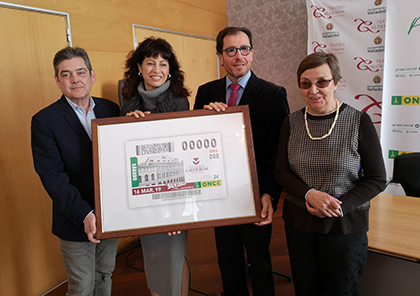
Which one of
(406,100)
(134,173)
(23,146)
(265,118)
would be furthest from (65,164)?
(406,100)

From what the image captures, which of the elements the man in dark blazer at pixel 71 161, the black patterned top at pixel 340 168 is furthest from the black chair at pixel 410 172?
the man in dark blazer at pixel 71 161

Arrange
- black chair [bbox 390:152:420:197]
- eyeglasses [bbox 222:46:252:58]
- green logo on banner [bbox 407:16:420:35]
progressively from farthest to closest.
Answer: green logo on banner [bbox 407:16:420:35], black chair [bbox 390:152:420:197], eyeglasses [bbox 222:46:252:58]

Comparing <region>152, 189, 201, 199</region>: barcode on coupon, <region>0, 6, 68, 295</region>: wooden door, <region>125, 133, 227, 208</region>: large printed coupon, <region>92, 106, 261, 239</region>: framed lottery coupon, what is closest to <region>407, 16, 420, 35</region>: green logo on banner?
<region>92, 106, 261, 239</region>: framed lottery coupon

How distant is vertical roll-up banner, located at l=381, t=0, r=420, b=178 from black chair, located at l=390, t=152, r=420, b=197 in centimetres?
160

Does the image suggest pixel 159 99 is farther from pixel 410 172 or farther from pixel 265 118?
pixel 410 172

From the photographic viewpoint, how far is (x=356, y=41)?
404cm

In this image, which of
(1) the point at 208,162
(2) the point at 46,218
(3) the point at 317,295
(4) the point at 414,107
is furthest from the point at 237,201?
(4) the point at 414,107

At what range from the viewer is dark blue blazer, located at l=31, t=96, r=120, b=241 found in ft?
5.31

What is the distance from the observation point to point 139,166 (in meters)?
1.60

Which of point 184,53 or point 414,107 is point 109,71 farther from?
point 414,107

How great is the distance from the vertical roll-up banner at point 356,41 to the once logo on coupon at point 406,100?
24 cm

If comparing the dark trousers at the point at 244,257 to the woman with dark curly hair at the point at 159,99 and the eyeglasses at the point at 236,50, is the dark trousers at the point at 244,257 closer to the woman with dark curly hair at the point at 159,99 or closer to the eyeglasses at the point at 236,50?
the woman with dark curly hair at the point at 159,99

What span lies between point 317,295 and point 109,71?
9.27ft

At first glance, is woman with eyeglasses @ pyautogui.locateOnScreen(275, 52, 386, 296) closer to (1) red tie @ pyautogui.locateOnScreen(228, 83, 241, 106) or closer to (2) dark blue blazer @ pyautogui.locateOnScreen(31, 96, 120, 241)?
(1) red tie @ pyautogui.locateOnScreen(228, 83, 241, 106)
